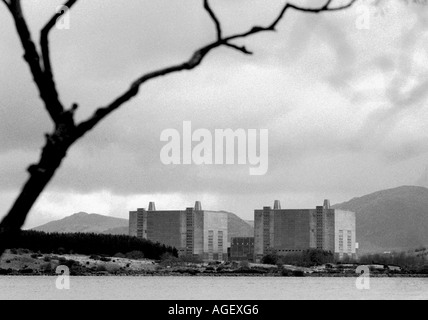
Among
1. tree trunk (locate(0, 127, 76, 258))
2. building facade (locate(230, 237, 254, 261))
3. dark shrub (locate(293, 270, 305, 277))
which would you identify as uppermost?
building facade (locate(230, 237, 254, 261))

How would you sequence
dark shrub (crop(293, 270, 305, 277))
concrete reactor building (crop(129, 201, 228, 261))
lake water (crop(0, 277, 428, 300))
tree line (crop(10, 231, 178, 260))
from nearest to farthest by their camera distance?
lake water (crop(0, 277, 428, 300))
tree line (crop(10, 231, 178, 260))
dark shrub (crop(293, 270, 305, 277))
concrete reactor building (crop(129, 201, 228, 261))

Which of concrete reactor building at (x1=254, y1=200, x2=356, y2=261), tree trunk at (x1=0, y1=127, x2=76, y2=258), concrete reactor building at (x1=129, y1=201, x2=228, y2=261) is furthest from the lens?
concrete reactor building at (x1=254, y1=200, x2=356, y2=261)

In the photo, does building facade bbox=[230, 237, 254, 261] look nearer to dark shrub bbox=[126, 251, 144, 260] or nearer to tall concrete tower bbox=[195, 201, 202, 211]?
tall concrete tower bbox=[195, 201, 202, 211]

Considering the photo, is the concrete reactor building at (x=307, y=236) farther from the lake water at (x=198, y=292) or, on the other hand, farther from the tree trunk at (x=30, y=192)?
the tree trunk at (x=30, y=192)

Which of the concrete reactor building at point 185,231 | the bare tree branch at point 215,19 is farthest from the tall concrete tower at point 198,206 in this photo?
the bare tree branch at point 215,19

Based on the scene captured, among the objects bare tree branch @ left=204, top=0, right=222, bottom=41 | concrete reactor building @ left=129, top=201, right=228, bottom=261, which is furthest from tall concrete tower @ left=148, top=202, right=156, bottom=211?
bare tree branch @ left=204, top=0, right=222, bottom=41

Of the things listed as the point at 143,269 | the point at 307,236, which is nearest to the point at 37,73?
the point at 143,269
